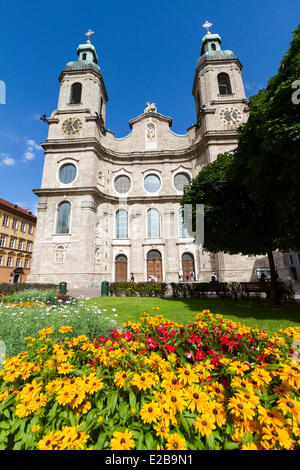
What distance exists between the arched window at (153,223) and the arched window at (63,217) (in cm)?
950

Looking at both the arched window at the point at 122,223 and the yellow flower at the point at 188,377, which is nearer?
the yellow flower at the point at 188,377

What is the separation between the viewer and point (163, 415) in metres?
1.40

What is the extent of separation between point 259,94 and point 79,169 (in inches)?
781

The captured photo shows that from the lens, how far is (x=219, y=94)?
82.8 ft

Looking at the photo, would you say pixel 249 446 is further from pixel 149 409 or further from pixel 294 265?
pixel 294 265

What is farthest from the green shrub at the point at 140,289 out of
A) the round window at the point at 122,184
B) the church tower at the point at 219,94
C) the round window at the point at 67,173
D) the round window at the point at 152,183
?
the church tower at the point at 219,94

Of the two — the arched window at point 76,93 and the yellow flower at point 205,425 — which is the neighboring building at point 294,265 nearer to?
the yellow flower at point 205,425

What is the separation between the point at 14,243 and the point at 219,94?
3755 cm

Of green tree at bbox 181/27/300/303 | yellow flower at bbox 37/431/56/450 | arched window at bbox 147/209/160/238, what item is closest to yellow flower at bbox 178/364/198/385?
yellow flower at bbox 37/431/56/450

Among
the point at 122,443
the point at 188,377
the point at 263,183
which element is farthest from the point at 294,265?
the point at 122,443

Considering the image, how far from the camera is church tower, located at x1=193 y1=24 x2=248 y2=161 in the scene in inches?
931

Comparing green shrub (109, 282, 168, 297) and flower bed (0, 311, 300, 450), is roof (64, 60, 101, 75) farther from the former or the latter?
flower bed (0, 311, 300, 450)

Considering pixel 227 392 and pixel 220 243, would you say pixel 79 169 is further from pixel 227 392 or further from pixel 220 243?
pixel 227 392

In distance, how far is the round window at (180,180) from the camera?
25.9m
